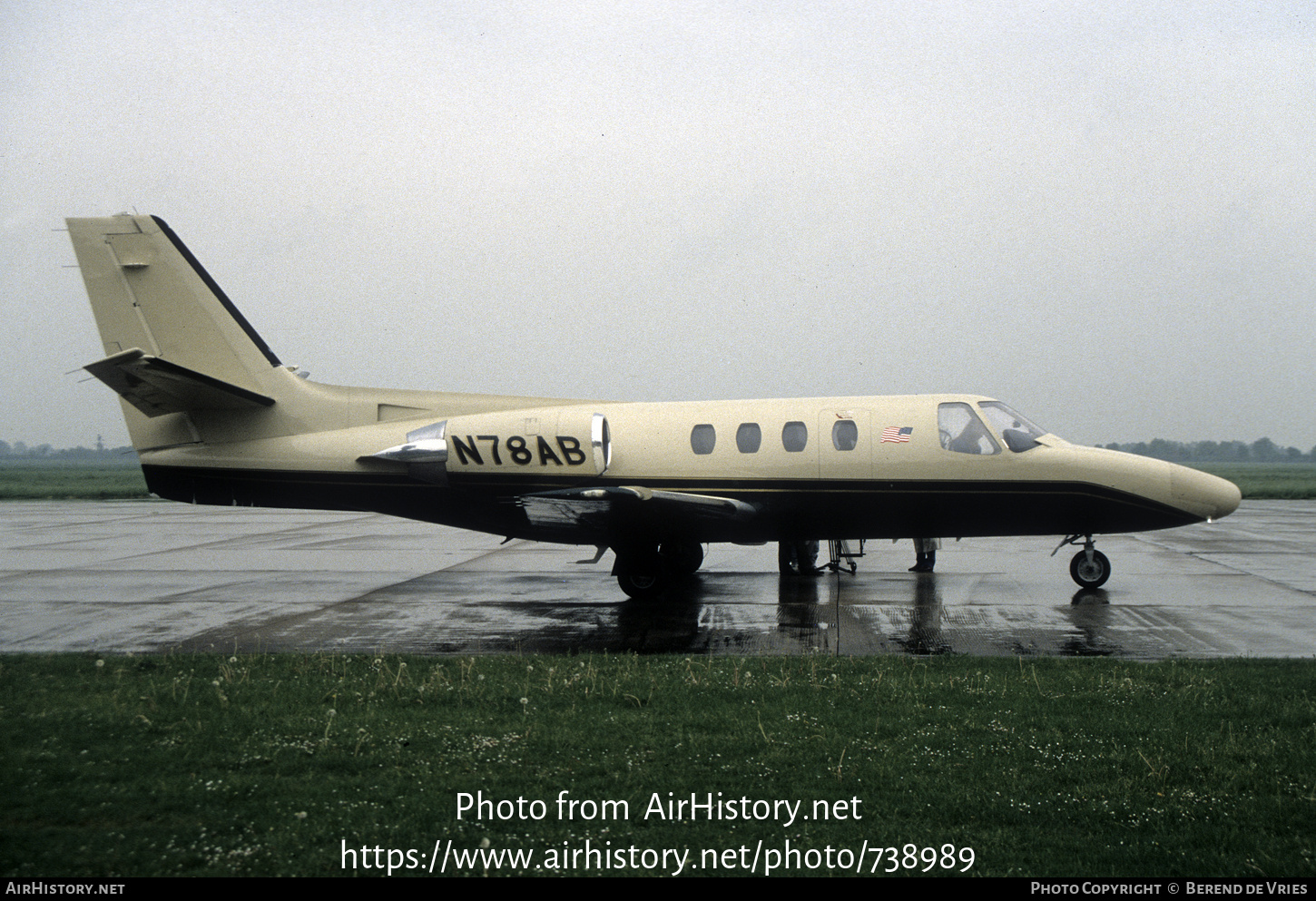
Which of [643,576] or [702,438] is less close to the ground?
[702,438]

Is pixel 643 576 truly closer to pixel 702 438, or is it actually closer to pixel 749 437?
pixel 702 438

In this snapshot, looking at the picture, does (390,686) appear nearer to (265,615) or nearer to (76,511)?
(265,615)

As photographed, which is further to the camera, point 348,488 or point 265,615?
point 348,488

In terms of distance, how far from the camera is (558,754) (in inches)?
241

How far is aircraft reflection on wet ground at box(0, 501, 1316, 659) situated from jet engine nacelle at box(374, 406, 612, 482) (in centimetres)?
190

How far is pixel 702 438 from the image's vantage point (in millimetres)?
14516

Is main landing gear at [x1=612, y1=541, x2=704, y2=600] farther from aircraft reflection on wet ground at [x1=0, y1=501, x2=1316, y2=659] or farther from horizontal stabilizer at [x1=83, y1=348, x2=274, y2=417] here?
horizontal stabilizer at [x1=83, y1=348, x2=274, y2=417]

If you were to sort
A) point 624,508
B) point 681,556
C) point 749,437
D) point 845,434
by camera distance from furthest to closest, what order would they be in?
1. point 681,556
2. point 749,437
3. point 845,434
4. point 624,508

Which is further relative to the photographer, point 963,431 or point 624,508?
point 963,431

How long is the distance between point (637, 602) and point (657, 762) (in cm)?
803

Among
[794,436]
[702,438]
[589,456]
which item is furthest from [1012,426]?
[589,456]

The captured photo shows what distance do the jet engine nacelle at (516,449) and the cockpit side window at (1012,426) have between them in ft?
18.3

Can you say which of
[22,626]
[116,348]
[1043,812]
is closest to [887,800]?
[1043,812]

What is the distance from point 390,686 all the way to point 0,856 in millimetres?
3442
